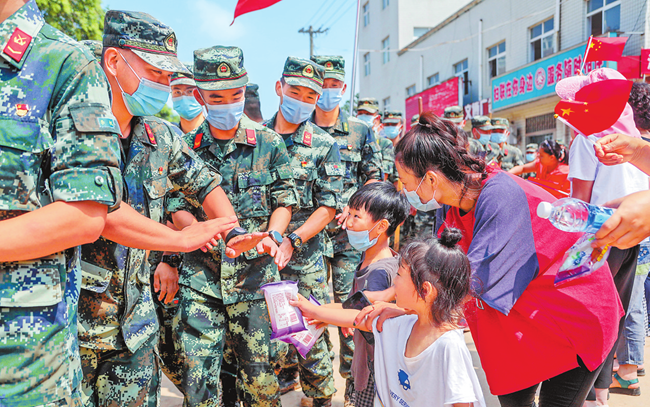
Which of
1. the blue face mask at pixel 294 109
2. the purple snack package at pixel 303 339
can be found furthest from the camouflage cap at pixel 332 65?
the purple snack package at pixel 303 339

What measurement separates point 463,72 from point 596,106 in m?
18.6

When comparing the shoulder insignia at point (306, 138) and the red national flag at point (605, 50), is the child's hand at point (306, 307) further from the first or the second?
the red national flag at point (605, 50)

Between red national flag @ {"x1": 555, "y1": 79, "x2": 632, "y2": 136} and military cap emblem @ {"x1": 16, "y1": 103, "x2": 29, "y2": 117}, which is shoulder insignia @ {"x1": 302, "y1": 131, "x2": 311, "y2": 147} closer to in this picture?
red national flag @ {"x1": 555, "y1": 79, "x2": 632, "y2": 136}

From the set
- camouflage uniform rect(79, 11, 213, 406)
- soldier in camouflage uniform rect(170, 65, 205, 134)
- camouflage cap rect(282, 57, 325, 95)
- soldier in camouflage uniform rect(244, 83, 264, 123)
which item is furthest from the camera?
soldier in camouflage uniform rect(244, 83, 264, 123)

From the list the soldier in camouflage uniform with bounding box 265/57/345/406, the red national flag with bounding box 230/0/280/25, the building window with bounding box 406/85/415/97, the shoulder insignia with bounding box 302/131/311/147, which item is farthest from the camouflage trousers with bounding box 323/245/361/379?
the building window with bounding box 406/85/415/97

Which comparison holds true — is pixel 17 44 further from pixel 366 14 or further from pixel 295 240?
pixel 366 14

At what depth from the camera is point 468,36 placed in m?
18.8

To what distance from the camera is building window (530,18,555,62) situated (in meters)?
14.5

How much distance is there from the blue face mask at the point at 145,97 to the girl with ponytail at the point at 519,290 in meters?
1.11

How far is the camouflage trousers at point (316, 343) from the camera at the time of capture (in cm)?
307

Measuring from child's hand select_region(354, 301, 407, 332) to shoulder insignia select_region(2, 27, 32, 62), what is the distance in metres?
1.61

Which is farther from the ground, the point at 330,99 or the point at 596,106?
the point at 330,99

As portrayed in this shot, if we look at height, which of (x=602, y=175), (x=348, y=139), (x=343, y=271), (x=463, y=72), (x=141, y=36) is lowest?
(x=343, y=271)

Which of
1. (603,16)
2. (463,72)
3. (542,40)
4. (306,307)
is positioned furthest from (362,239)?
(463,72)
